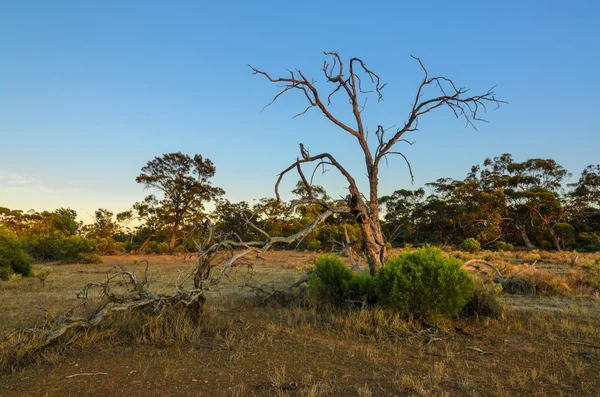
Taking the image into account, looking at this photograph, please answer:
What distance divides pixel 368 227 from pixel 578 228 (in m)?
41.5

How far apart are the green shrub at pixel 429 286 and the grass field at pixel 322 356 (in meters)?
0.28

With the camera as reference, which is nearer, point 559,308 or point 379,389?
point 379,389

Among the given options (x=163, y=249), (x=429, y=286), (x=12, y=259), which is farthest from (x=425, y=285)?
(x=163, y=249)

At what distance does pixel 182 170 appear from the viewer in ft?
133

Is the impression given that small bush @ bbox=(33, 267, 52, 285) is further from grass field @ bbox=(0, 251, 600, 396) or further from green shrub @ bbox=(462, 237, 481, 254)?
→ green shrub @ bbox=(462, 237, 481, 254)

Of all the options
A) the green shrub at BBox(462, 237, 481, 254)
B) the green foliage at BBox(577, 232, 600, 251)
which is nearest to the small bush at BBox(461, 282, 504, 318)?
the green shrub at BBox(462, 237, 481, 254)

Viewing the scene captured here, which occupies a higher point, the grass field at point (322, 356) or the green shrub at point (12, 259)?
the green shrub at point (12, 259)

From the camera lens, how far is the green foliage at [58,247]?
27641 mm

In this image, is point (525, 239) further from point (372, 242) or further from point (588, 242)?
point (372, 242)

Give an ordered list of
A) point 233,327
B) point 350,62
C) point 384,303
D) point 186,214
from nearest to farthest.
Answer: point 233,327, point 384,303, point 350,62, point 186,214

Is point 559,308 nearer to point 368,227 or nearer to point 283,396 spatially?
point 368,227

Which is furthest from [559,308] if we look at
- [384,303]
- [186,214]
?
[186,214]

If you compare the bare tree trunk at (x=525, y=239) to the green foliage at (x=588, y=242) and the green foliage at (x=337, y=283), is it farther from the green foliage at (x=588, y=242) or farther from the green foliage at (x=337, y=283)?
the green foliage at (x=337, y=283)

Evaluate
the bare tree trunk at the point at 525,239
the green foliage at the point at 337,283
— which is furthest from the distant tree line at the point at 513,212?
the green foliage at the point at 337,283
